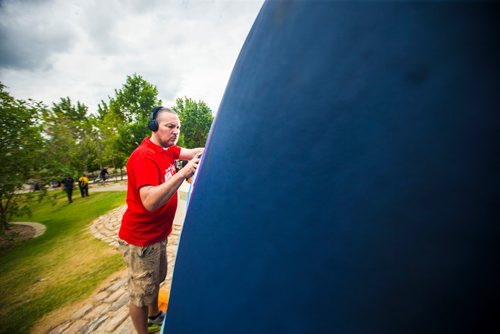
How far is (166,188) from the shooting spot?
1494 millimetres

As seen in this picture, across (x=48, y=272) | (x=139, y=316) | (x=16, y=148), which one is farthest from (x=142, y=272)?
(x=16, y=148)

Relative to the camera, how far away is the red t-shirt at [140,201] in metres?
1.65

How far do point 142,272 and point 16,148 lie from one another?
7.62 m

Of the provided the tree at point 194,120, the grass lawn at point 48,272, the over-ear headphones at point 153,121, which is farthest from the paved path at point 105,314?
the tree at point 194,120

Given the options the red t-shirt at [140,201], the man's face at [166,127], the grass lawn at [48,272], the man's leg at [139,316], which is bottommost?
the grass lawn at [48,272]

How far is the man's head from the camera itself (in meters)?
1.95

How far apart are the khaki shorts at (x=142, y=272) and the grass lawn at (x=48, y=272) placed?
84.6 inches

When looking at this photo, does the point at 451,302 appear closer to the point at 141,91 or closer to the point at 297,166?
the point at 297,166

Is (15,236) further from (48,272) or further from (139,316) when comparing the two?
(139,316)

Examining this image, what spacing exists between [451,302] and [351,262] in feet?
1.06

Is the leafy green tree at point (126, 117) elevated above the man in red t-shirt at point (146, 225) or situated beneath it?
elevated above

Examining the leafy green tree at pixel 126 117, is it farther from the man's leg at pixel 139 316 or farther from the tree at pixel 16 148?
the man's leg at pixel 139 316

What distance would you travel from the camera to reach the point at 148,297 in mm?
1890

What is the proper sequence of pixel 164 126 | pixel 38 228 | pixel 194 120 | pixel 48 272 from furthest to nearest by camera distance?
pixel 194 120, pixel 38 228, pixel 48 272, pixel 164 126
